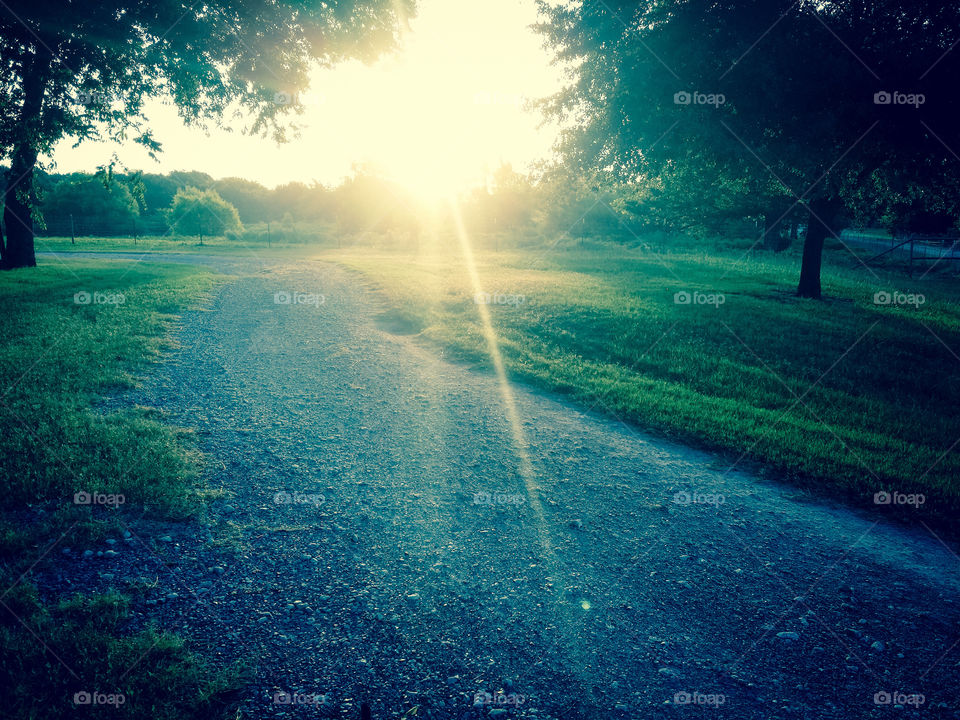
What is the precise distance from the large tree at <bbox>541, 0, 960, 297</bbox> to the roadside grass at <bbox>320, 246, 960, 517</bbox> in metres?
4.08

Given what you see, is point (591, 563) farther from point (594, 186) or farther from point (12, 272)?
point (12, 272)

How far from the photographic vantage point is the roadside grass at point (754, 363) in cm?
589

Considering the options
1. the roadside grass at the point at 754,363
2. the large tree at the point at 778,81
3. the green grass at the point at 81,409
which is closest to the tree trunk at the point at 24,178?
the green grass at the point at 81,409

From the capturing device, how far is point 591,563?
3.82m

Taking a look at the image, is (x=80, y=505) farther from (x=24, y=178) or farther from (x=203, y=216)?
(x=203, y=216)

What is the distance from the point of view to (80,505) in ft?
13.5

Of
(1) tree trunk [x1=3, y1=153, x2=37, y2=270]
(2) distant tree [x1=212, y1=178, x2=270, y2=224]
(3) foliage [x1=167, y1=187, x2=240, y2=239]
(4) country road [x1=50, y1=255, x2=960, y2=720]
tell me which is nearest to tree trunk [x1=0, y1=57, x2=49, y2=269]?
(1) tree trunk [x1=3, y1=153, x2=37, y2=270]

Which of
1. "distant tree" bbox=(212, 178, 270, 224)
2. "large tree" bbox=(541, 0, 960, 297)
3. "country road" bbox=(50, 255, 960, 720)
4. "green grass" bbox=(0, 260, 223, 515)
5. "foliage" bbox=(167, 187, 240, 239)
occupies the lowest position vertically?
"country road" bbox=(50, 255, 960, 720)

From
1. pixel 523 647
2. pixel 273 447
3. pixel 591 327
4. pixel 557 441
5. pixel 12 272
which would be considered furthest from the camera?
pixel 12 272

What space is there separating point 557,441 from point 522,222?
65.7m

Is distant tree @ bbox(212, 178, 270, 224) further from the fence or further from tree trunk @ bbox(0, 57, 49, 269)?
the fence

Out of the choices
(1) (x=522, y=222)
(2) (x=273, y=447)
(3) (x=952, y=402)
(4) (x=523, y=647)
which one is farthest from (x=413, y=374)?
(1) (x=522, y=222)

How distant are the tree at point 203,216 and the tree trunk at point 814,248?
218ft

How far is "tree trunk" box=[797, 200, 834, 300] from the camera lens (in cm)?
1786
